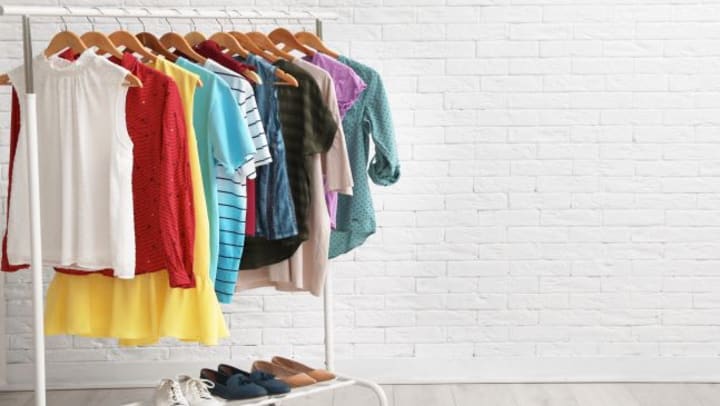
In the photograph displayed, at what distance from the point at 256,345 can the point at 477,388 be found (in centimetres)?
99

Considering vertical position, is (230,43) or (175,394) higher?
(230,43)

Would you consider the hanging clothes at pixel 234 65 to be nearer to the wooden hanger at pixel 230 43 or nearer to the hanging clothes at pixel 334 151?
the wooden hanger at pixel 230 43

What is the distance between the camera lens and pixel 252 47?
12.0ft

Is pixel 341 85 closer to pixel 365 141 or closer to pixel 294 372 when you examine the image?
Answer: pixel 365 141

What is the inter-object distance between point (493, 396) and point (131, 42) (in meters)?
2.21

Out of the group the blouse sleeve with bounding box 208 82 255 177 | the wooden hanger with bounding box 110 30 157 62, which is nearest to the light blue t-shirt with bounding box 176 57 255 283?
the blouse sleeve with bounding box 208 82 255 177

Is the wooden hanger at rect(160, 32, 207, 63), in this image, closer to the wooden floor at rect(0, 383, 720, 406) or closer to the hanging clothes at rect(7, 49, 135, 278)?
the hanging clothes at rect(7, 49, 135, 278)

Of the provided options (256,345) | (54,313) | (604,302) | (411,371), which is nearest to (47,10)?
(54,313)

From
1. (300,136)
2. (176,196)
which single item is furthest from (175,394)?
(300,136)

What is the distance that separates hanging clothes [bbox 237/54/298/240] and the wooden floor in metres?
1.20

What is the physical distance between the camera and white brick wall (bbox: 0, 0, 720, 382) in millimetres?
4637

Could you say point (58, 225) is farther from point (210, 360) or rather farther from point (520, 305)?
point (520, 305)

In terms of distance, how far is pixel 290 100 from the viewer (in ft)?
11.6

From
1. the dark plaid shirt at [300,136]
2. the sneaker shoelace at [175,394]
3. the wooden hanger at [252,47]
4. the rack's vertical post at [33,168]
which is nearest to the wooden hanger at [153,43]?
the wooden hanger at [252,47]
